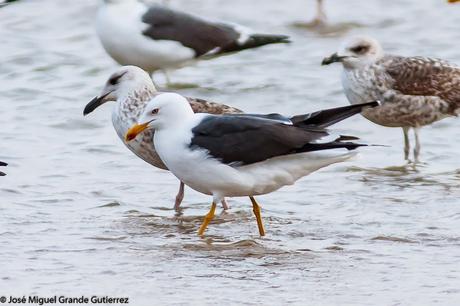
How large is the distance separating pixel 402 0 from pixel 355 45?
21.0 feet

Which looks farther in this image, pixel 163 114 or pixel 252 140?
pixel 163 114

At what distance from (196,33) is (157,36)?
49 centimetres

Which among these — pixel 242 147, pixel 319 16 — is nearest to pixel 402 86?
pixel 242 147

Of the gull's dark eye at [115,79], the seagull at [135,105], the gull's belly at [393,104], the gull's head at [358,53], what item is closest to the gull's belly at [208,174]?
the seagull at [135,105]

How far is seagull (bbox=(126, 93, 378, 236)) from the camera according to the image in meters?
7.33

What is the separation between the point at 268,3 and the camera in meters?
17.0

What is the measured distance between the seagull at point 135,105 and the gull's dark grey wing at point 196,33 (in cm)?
337

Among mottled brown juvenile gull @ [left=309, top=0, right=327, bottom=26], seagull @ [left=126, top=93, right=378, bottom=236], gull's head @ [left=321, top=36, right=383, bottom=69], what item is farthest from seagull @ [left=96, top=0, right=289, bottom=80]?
seagull @ [left=126, top=93, right=378, bottom=236]

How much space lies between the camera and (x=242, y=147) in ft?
24.1

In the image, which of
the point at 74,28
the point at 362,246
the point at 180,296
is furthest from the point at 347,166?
the point at 74,28

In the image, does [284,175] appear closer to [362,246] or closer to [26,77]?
[362,246]

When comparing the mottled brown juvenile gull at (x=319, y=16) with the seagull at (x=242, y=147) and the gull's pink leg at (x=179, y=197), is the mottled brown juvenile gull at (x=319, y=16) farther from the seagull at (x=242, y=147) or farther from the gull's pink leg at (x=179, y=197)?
the seagull at (x=242, y=147)

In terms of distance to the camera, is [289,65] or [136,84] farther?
[289,65]

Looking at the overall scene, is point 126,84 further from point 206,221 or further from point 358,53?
point 358,53
